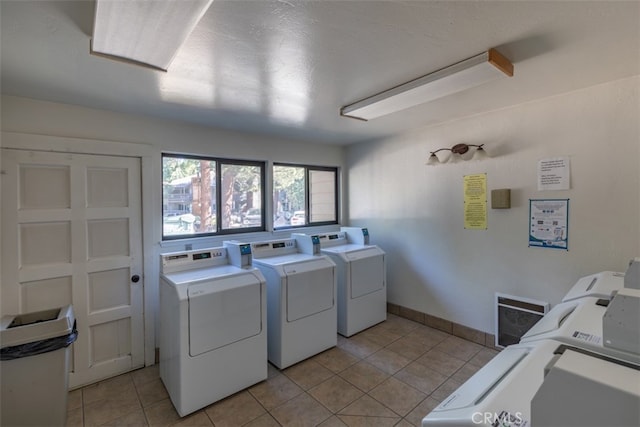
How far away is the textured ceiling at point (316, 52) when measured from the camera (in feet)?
4.53

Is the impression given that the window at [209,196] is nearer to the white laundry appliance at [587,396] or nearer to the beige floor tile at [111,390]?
the beige floor tile at [111,390]

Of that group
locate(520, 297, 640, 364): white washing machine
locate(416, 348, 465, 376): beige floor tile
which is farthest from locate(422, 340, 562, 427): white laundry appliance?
locate(416, 348, 465, 376): beige floor tile

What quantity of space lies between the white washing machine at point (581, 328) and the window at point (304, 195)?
3.10m

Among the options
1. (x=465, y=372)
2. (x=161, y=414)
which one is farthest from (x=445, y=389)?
(x=161, y=414)

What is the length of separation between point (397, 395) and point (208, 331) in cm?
163

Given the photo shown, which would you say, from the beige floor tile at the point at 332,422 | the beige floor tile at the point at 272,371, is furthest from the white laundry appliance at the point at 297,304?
the beige floor tile at the point at 332,422

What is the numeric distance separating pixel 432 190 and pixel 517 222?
97 cm

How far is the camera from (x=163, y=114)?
286cm

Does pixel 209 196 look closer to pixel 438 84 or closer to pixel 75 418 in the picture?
pixel 75 418

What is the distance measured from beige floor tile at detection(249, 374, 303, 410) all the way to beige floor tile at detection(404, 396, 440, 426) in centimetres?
90

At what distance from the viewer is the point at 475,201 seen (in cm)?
319

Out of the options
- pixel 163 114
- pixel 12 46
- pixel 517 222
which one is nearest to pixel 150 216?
pixel 163 114

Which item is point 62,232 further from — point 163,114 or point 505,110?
point 505,110

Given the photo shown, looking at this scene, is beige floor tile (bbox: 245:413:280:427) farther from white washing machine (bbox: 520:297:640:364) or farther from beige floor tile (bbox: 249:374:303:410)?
white washing machine (bbox: 520:297:640:364)
